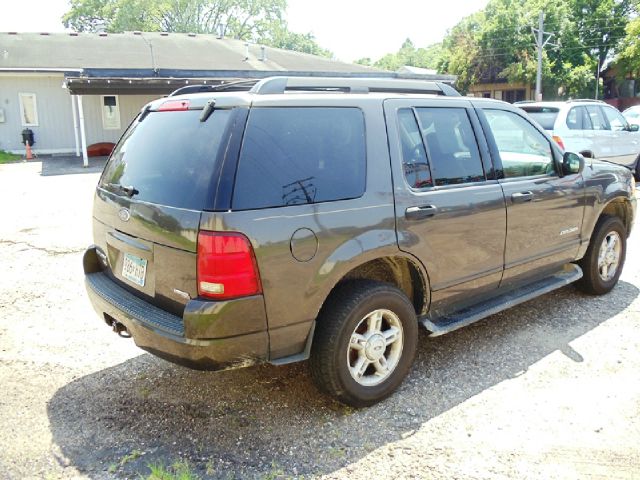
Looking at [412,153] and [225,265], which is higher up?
[412,153]

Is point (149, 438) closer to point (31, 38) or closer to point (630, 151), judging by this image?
point (630, 151)

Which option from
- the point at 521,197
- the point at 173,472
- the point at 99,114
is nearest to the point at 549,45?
the point at 99,114

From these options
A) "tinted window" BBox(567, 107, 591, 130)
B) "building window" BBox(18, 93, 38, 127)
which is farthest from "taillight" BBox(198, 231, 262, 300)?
"building window" BBox(18, 93, 38, 127)

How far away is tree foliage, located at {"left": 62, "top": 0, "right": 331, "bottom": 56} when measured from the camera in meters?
50.5

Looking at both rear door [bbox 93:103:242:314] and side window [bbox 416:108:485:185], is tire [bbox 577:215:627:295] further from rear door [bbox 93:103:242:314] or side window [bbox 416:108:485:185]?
rear door [bbox 93:103:242:314]

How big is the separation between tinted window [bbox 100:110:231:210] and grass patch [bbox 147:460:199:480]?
4.42 feet

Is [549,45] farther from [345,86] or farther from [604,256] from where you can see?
[345,86]

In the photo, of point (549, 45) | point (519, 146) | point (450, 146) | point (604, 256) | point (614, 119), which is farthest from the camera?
point (549, 45)

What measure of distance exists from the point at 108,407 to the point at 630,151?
11.5 m

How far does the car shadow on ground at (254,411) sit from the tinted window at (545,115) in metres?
6.46

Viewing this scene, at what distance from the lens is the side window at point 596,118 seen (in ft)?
34.5

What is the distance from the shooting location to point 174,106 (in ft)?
11.4

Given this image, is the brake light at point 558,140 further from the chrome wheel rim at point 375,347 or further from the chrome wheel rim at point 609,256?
the chrome wheel rim at point 375,347

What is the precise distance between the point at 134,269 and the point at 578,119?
30.7 ft
